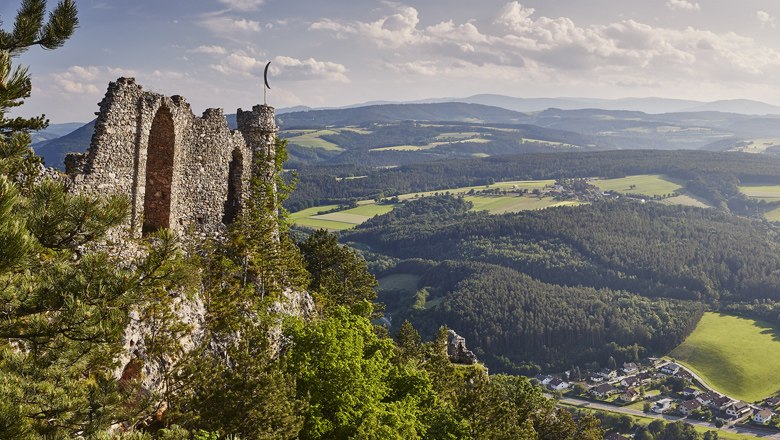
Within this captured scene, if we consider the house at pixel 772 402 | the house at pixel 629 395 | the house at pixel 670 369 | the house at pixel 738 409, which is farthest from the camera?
the house at pixel 670 369

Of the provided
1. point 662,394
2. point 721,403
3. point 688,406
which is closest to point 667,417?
point 688,406

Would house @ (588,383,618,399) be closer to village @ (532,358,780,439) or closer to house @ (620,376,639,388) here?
village @ (532,358,780,439)

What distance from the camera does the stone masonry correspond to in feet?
79.3

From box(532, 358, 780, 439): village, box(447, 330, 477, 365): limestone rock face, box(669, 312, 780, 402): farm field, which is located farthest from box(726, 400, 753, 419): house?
box(447, 330, 477, 365): limestone rock face

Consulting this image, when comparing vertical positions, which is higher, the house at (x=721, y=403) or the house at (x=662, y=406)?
the house at (x=721, y=403)

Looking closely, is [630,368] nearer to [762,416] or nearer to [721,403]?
[721,403]

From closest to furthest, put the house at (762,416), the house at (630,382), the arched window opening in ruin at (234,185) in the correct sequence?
the arched window opening in ruin at (234,185) → the house at (762,416) → the house at (630,382)

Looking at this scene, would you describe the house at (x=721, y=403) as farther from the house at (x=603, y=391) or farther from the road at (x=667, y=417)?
the house at (x=603, y=391)

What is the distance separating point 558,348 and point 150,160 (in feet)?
583

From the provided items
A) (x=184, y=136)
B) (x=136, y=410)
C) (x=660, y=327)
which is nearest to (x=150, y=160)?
(x=184, y=136)

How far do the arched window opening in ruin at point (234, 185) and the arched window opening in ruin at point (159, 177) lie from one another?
224 inches

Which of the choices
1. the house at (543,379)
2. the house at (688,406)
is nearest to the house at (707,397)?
the house at (688,406)

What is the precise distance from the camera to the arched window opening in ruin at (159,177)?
2770 cm

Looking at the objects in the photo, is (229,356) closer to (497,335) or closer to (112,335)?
(112,335)
